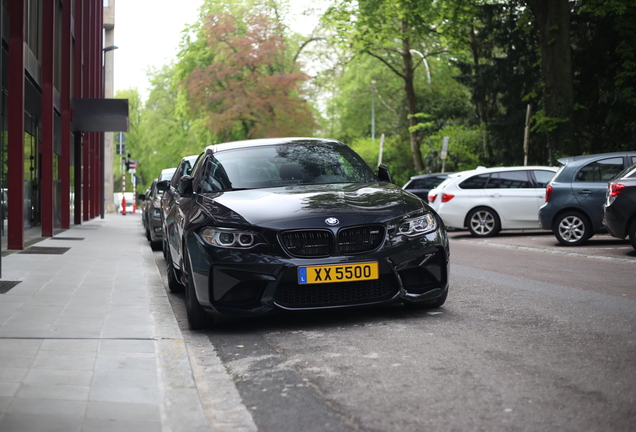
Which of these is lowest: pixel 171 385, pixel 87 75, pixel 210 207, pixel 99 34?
pixel 171 385

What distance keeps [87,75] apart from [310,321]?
2817 cm

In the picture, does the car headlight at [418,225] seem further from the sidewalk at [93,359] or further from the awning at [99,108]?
the awning at [99,108]

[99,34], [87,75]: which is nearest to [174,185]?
[87,75]

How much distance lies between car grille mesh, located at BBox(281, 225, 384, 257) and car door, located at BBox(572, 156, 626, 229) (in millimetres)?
9731

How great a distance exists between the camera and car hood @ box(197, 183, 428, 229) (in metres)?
6.52

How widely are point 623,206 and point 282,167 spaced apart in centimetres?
685

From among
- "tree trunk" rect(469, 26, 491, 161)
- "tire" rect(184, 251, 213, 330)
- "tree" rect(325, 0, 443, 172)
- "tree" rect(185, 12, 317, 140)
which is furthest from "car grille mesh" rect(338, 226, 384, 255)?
"tree" rect(185, 12, 317, 140)

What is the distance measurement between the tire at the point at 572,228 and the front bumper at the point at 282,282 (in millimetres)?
9389

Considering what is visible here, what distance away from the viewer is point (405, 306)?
7.47 m

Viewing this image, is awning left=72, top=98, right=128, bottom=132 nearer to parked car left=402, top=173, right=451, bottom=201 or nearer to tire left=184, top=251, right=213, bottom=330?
parked car left=402, top=173, right=451, bottom=201

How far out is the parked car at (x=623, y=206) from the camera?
1270cm

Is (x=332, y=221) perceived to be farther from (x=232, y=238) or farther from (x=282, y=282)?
(x=232, y=238)

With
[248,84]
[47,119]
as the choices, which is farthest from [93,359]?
[248,84]

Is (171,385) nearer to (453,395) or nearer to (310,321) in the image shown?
(453,395)
